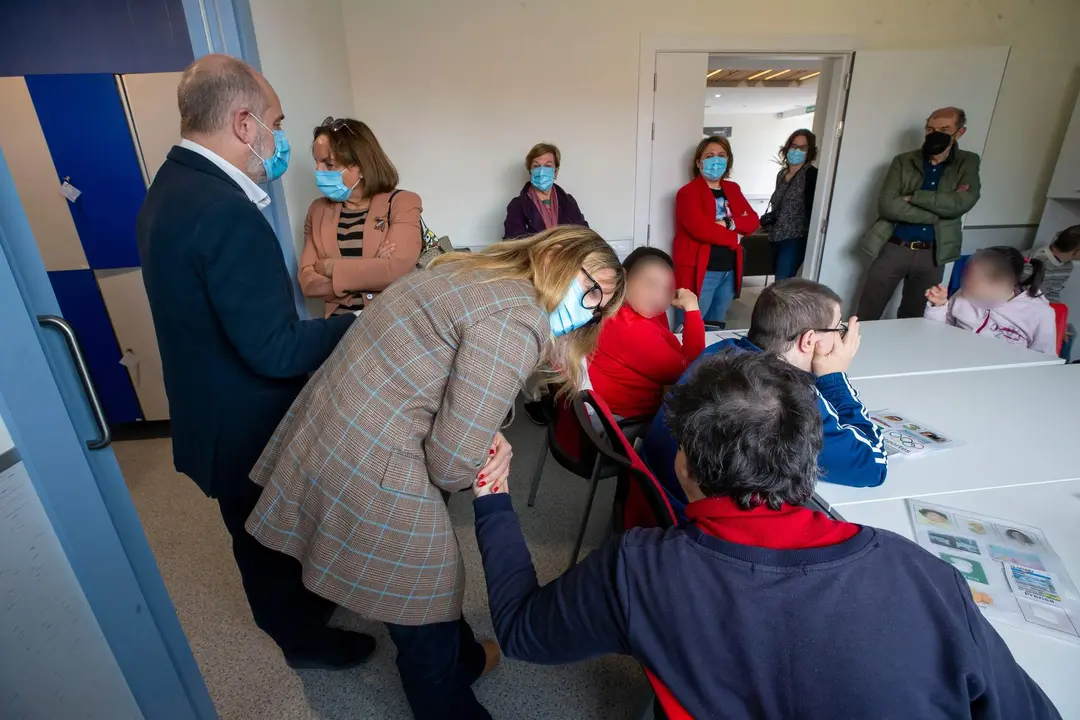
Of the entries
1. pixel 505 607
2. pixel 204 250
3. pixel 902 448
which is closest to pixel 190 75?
pixel 204 250

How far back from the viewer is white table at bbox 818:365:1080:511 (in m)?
1.16

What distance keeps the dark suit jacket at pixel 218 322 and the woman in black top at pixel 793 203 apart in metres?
3.72

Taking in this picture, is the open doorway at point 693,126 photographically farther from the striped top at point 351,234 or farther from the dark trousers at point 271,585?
the dark trousers at point 271,585

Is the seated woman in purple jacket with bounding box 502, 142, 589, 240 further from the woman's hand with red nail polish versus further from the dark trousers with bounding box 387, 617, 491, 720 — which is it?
the dark trousers with bounding box 387, 617, 491, 720

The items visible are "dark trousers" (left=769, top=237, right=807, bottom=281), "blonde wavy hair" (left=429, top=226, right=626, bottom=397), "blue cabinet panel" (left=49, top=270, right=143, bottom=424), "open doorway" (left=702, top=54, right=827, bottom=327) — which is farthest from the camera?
"open doorway" (left=702, top=54, right=827, bottom=327)

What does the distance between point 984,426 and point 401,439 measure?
1.53 m

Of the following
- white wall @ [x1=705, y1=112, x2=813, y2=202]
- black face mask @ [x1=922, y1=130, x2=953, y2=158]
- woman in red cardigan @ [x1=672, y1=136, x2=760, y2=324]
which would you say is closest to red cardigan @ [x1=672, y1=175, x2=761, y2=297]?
woman in red cardigan @ [x1=672, y1=136, x2=760, y2=324]

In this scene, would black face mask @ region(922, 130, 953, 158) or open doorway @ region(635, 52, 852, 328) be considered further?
open doorway @ region(635, 52, 852, 328)

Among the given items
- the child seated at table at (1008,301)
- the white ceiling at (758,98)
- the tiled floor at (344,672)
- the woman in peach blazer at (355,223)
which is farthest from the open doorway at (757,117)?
the tiled floor at (344,672)

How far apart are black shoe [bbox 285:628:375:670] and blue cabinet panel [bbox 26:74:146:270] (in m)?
2.11

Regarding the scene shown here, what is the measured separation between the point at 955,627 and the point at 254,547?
1331mm

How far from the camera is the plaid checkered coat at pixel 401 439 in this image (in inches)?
32.7

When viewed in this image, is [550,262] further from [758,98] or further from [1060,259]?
[758,98]

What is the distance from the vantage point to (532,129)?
3.41m
